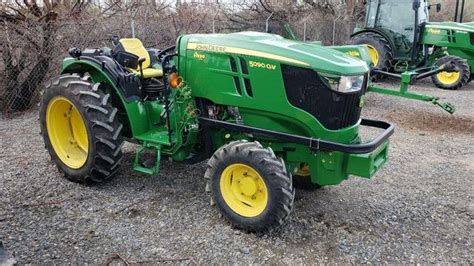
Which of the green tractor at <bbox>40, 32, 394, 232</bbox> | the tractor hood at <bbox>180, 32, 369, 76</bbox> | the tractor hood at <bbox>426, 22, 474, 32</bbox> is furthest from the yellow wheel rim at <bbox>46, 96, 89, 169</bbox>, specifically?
the tractor hood at <bbox>426, 22, 474, 32</bbox>

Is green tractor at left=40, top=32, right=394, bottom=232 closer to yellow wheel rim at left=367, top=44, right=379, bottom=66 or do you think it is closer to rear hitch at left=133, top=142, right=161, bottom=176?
rear hitch at left=133, top=142, right=161, bottom=176

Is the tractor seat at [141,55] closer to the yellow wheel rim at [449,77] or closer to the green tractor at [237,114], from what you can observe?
the green tractor at [237,114]

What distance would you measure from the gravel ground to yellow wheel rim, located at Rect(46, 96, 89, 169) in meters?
0.24

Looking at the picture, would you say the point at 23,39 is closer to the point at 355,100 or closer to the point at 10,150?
the point at 10,150

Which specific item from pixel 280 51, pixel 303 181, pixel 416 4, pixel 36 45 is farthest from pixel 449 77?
pixel 36 45

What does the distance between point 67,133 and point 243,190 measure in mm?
2063

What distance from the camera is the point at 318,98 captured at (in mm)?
3066

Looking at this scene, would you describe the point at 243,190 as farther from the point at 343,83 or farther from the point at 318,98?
the point at 343,83

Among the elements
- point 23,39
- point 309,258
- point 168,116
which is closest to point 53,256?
point 168,116

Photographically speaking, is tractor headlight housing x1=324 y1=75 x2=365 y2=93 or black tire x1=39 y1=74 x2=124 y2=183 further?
black tire x1=39 y1=74 x2=124 y2=183

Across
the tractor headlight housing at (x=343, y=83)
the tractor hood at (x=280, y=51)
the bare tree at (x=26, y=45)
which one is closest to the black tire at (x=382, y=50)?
the bare tree at (x=26, y=45)

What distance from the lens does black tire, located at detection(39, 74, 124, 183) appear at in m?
3.59

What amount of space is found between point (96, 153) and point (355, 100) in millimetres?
2198

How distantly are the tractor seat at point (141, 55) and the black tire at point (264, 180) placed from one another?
4.41ft
